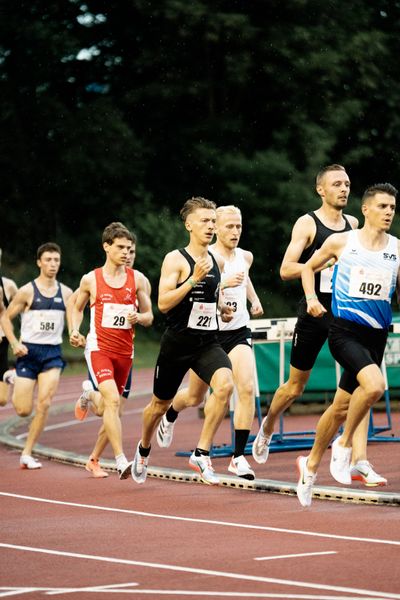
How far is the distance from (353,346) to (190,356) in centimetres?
171

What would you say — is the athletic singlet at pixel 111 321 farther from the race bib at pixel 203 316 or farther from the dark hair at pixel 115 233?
the race bib at pixel 203 316

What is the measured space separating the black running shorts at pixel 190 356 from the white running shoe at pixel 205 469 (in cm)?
58

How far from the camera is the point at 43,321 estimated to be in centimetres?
1515

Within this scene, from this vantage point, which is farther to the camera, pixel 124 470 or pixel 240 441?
pixel 124 470

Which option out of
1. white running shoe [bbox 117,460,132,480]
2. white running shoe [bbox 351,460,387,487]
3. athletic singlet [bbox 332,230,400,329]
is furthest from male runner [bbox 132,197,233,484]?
athletic singlet [bbox 332,230,400,329]

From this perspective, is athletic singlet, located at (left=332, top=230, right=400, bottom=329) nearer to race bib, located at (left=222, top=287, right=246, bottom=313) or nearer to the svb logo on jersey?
the svb logo on jersey

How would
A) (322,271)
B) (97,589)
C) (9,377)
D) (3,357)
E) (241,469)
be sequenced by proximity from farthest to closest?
(3,357)
(9,377)
(322,271)
(241,469)
(97,589)

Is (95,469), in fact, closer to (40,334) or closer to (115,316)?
(115,316)

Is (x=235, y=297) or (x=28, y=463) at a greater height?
(x=235, y=297)

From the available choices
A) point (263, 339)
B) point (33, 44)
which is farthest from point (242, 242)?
point (263, 339)

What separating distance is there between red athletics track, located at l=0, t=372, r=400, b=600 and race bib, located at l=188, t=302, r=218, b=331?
1279mm

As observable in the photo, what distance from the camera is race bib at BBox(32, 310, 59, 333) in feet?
49.5

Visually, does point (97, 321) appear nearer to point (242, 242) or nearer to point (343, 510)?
point (343, 510)

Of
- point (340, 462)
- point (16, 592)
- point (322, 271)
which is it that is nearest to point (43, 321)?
point (322, 271)
